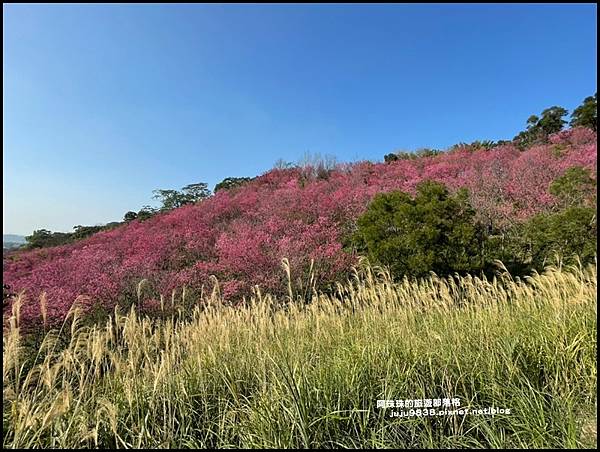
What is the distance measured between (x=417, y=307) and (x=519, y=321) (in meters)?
0.92

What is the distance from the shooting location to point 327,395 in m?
2.37

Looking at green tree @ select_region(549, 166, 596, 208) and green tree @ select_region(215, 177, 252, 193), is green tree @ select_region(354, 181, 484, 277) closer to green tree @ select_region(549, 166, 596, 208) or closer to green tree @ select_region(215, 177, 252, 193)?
green tree @ select_region(549, 166, 596, 208)

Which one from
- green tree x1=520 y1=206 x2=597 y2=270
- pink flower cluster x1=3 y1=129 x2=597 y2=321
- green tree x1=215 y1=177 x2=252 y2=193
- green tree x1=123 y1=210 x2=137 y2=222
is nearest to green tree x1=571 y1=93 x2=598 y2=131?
pink flower cluster x1=3 y1=129 x2=597 y2=321

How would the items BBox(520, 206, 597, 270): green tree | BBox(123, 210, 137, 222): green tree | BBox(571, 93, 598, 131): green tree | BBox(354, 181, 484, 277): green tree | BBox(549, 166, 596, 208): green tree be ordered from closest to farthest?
BBox(520, 206, 597, 270): green tree < BBox(354, 181, 484, 277): green tree < BBox(549, 166, 596, 208): green tree < BBox(571, 93, 598, 131): green tree < BBox(123, 210, 137, 222): green tree

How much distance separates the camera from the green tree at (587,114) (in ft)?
30.9

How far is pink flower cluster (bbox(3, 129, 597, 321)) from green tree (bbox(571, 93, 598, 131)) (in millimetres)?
343

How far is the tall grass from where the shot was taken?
6.81 ft

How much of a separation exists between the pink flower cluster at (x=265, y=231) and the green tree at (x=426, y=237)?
1.11 meters

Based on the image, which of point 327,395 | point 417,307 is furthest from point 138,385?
point 417,307

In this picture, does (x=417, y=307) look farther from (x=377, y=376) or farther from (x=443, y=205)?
(x=443, y=205)

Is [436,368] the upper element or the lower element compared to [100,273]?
lower

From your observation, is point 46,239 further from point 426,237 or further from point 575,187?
point 575,187

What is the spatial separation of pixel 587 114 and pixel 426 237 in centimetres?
782

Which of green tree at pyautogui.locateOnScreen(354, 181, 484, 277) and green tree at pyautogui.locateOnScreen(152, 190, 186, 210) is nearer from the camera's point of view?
green tree at pyautogui.locateOnScreen(354, 181, 484, 277)
